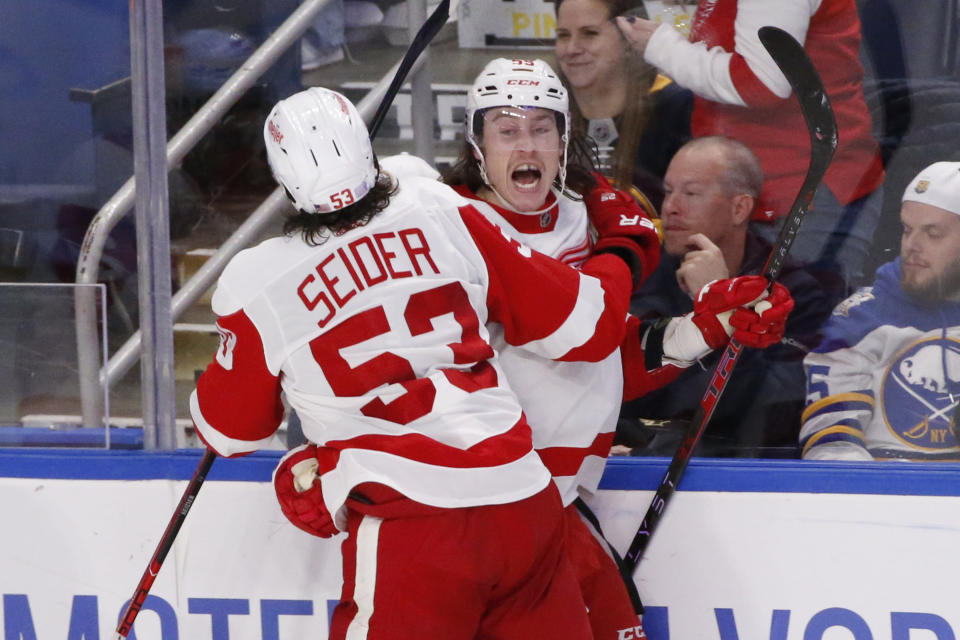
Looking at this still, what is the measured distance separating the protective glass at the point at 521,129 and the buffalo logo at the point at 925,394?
753 millimetres

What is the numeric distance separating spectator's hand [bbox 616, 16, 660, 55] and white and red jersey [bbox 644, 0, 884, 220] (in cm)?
7

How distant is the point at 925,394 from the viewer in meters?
2.08

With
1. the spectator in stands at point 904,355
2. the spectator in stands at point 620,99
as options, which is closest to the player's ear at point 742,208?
the spectator in stands at point 620,99

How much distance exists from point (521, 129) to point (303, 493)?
68cm

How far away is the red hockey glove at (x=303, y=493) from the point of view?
70.6 inches

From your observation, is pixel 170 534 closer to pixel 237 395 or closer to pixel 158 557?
pixel 158 557

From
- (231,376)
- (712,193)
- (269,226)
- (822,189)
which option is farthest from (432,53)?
(231,376)

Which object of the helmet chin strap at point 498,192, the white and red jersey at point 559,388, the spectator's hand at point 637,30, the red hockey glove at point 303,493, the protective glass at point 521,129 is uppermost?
the spectator's hand at point 637,30

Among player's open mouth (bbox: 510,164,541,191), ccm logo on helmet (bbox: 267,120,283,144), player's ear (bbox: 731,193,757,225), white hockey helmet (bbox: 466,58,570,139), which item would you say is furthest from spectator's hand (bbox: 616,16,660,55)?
ccm logo on helmet (bbox: 267,120,283,144)

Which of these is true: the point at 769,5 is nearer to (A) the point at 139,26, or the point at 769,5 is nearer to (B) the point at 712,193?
(B) the point at 712,193

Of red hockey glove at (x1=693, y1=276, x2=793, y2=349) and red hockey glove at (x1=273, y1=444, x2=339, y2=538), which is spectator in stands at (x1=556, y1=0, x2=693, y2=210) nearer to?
red hockey glove at (x1=693, y1=276, x2=793, y2=349)

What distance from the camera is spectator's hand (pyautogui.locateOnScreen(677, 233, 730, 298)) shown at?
7.28 feet

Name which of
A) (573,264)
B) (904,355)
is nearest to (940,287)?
(904,355)

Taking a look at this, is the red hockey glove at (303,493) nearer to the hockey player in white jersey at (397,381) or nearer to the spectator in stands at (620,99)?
the hockey player in white jersey at (397,381)
